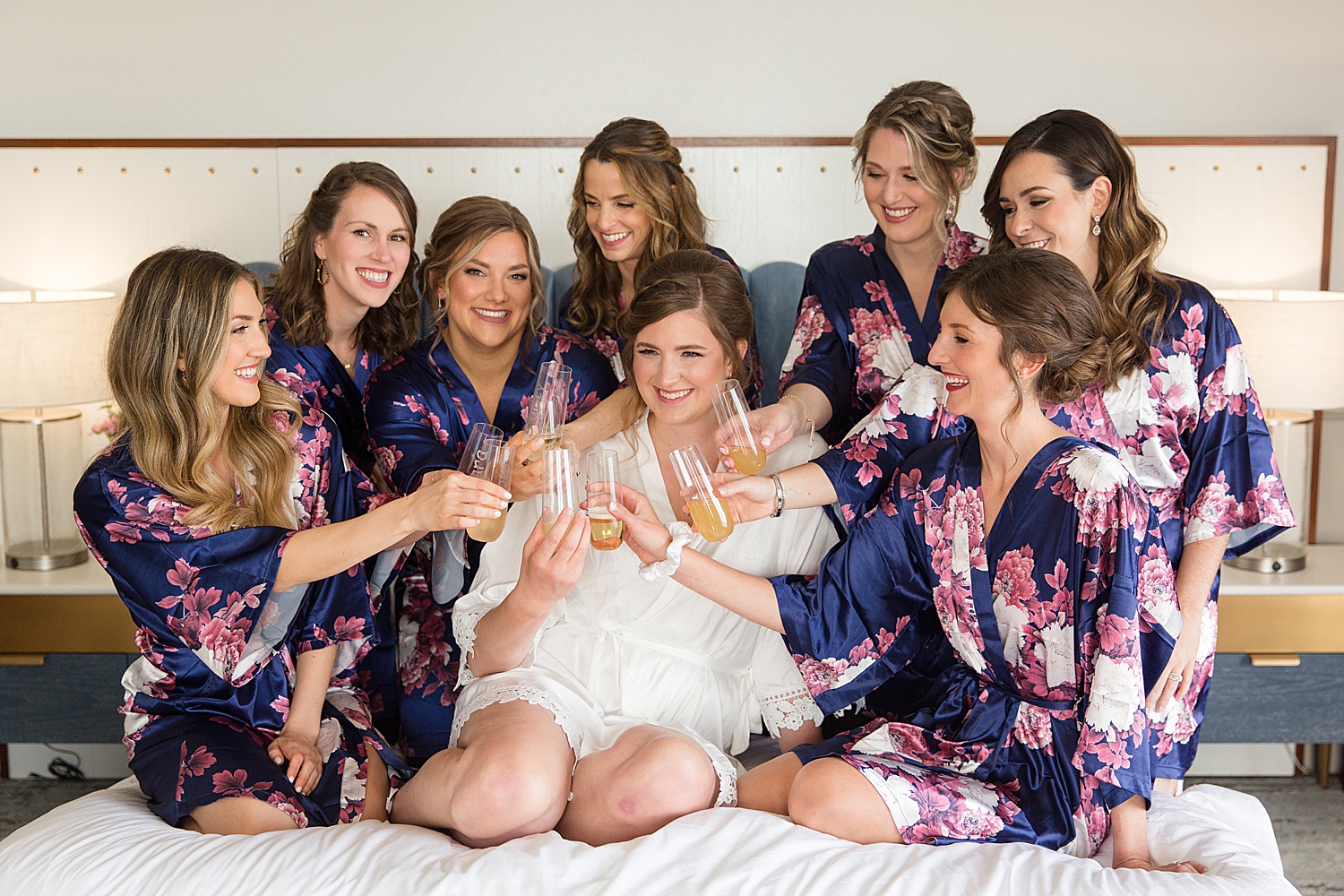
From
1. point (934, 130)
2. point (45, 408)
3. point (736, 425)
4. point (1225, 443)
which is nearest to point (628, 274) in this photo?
point (934, 130)

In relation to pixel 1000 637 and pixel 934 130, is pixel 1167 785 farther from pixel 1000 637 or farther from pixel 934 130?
pixel 934 130

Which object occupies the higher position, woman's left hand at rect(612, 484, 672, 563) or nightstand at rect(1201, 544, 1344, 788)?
woman's left hand at rect(612, 484, 672, 563)

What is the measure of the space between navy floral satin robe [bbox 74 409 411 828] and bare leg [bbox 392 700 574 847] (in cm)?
22

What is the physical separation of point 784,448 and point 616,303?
69 cm

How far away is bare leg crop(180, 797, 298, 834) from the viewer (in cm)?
187

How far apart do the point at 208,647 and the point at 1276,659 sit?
8.27 ft

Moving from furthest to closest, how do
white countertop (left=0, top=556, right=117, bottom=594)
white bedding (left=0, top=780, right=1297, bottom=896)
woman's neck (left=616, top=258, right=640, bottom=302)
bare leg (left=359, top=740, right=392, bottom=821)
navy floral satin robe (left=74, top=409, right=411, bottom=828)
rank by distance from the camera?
white countertop (left=0, top=556, right=117, bottom=594) < woman's neck (left=616, top=258, right=640, bottom=302) < bare leg (left=359, top=740, right=392, bottom=821) < navy floral satin robe (left=74, top=409, right=411, bottom=828) < white bedding (left=0, top=780, right=1297, bottom=896)

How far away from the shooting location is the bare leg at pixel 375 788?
80.7 inches

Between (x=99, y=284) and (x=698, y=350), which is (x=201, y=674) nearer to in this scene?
(x=698, y=350)

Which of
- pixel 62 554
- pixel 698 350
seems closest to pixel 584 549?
pixel 698 350

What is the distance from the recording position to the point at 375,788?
2.09 metres

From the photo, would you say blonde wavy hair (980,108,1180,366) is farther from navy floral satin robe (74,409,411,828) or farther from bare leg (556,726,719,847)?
navy floral satin robe (74,409,411,828)

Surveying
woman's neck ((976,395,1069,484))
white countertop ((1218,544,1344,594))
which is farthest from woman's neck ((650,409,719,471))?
white countertop ((1218,544,1344,594))

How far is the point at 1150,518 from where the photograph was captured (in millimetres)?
1834
